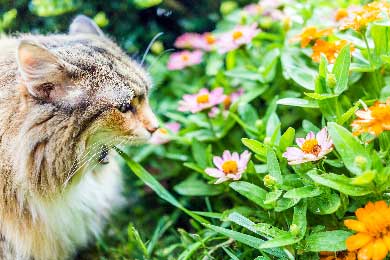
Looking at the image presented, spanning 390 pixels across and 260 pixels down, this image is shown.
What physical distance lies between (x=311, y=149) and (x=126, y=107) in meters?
0.58

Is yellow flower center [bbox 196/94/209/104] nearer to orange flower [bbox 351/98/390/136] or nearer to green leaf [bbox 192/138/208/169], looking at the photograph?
green leaf [bbox 192/138/208/169]

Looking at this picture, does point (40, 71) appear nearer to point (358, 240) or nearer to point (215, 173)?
point (215, 173)

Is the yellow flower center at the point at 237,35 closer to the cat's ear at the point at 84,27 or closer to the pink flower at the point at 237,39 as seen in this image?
the pink flower at the point at 237,39

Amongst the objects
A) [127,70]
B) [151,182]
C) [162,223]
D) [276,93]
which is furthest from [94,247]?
[276,93]

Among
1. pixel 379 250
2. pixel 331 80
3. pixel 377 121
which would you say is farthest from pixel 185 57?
pixel 379 250

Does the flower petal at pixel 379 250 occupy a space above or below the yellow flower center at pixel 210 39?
above

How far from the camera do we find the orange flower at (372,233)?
1220 mm

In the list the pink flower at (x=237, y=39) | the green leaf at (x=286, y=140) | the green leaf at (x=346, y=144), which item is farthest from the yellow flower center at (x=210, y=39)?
the green leaf at (x=346, y=144)

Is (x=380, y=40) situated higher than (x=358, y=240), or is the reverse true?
(x=380, y=40)

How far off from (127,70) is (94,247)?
789 millimetres

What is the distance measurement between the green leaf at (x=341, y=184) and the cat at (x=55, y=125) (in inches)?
24.5

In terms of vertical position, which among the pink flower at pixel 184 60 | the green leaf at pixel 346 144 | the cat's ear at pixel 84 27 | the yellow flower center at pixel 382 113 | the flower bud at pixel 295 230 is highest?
the yellow flower center at pixel 382 113

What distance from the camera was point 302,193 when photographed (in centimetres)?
137

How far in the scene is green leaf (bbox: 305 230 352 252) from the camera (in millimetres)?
1333
